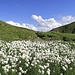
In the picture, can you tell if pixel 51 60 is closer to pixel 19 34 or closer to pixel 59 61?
pixel 59 61

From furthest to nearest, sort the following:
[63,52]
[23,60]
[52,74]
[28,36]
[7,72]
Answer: [28,36], [63,52], [23,60], [52,74], [7,72]

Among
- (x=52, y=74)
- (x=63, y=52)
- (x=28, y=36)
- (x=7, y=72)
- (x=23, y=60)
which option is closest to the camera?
(x=7, y=72)

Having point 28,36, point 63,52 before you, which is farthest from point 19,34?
point 63,52

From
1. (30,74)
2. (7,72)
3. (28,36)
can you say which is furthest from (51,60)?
(28,36)

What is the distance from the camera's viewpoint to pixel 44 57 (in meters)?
14.5

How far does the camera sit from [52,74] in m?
12.4

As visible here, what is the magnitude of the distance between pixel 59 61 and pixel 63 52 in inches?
187

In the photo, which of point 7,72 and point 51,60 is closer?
point 7,72

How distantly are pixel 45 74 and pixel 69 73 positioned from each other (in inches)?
64.3

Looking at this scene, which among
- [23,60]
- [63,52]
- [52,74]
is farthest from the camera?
[63,52]

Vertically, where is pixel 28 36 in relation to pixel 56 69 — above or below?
above

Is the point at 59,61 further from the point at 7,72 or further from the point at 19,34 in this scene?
the point at 19,34

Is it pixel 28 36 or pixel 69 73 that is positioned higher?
pixel 28 36

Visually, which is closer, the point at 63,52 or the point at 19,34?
the point at 63,52
